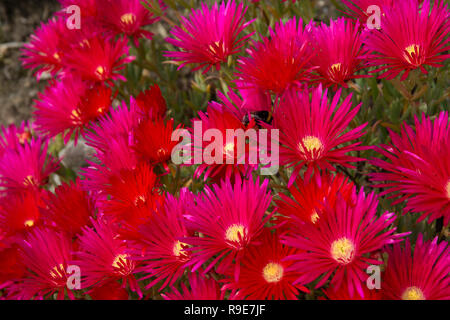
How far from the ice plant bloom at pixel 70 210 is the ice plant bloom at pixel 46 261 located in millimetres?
25

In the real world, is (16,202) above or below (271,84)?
below

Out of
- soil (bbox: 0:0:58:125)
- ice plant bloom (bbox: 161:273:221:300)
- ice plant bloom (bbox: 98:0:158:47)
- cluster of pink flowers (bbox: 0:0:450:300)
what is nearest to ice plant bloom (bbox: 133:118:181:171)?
cluster of pink flowers (bbox: 0:0:450:300)

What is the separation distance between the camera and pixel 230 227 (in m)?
0.80

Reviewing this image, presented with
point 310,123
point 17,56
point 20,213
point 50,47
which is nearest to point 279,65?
point 310,123

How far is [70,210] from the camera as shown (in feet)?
3.31

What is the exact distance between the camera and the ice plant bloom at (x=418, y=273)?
75 centimetres

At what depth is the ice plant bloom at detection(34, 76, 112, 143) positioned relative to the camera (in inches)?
46.3

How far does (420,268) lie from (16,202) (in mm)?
882

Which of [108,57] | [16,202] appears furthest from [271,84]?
[16,202]

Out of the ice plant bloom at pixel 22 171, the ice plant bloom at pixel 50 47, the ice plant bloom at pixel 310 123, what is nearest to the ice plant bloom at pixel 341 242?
the ice plant bloom at pixel 310 123

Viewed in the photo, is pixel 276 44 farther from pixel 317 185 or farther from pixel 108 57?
pixel 108 57

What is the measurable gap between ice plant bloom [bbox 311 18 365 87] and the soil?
5.08 ft

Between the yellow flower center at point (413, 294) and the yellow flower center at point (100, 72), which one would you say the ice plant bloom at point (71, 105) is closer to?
the yellow flower center at point (100, 72)
